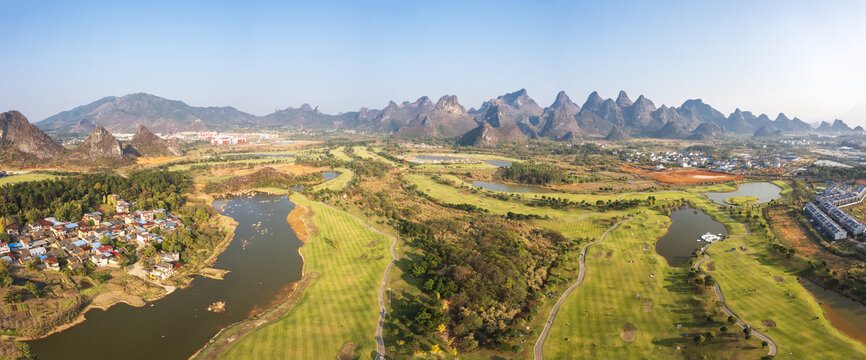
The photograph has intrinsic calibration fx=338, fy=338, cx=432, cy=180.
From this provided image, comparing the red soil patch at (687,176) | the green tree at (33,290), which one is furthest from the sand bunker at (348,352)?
the red soil patch at (687,176)

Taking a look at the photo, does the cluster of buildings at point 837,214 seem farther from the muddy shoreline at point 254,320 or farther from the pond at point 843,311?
the muddy shoreline at point 254,320

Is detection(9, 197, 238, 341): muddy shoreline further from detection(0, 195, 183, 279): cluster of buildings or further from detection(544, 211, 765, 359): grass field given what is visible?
detection(544, 211, 765, 359): grass field

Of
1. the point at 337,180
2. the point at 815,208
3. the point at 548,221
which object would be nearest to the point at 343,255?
the point at 548,221

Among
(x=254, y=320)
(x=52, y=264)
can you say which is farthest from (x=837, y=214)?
(x=52, y=264)

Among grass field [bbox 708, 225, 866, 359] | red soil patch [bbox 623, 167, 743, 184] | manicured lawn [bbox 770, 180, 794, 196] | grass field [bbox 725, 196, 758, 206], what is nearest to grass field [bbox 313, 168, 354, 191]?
grass field [bbox 708, 225, 866, 359]

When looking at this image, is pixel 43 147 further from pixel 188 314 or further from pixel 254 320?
pixel 254 320
